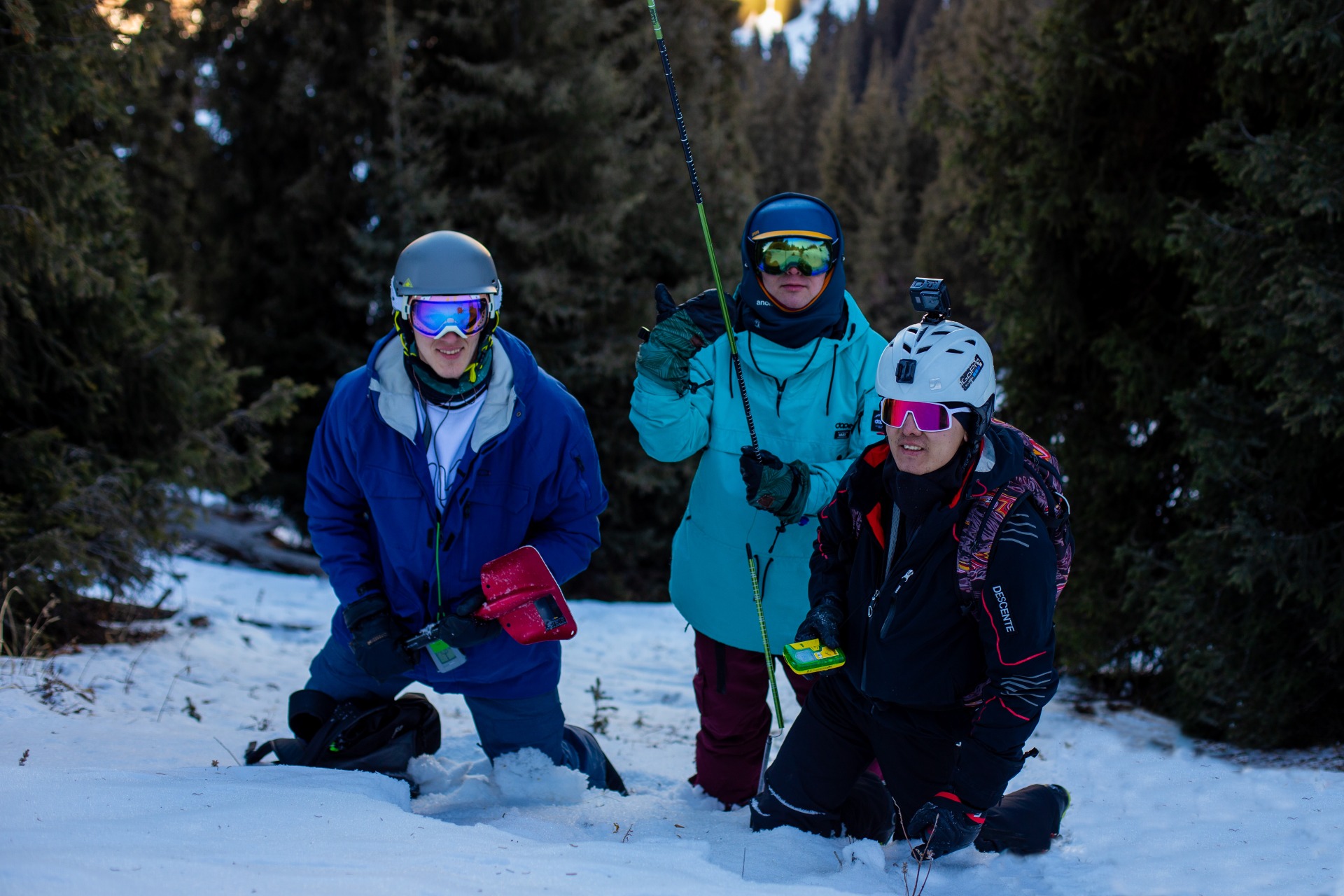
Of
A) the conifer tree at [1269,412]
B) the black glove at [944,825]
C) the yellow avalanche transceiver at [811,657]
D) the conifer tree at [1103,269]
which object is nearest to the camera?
the black glove at [944,825]

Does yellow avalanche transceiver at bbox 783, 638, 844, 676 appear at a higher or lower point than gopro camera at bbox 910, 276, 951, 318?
lower

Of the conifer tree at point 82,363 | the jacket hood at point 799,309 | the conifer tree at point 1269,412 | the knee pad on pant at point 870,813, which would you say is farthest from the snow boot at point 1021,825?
the conifer tree at point 82,363

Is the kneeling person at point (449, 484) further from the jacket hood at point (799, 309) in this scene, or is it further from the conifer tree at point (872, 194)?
the conifer tree at point (872, 194)

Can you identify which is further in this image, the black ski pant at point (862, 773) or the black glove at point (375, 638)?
the black glove at point (375, 638)

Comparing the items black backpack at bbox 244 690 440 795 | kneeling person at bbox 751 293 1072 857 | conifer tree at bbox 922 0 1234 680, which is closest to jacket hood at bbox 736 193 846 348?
kneeling person at bbox 751 293 1072 857

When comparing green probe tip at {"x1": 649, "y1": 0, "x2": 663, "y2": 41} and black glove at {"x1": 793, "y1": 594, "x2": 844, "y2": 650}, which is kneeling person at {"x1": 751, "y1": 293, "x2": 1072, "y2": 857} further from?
green probe tip at {"x1": 649, "y1": 0, "x2": 663, "y2": 41}

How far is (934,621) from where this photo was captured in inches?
128

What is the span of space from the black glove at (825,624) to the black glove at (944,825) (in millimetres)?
613

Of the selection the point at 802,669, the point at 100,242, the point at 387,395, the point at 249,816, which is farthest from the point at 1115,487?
the point at 100,242

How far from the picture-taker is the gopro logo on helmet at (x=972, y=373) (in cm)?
313

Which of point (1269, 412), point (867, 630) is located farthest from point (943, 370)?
point (1269, 412)

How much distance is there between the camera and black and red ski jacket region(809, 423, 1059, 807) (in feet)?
10.00

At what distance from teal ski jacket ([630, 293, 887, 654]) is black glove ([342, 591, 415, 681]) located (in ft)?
4.15

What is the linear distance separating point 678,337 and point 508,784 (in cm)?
202
